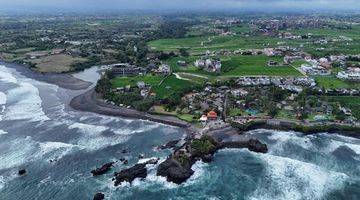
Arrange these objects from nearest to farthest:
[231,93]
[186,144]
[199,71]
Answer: [186,144], [231,93], [199,71]

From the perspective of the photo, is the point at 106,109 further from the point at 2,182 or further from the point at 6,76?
the point at 6,76

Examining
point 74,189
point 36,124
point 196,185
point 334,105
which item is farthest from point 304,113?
point 36,124

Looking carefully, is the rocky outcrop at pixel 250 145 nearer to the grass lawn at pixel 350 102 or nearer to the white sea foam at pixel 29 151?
the grass lawn at pixel 350 102

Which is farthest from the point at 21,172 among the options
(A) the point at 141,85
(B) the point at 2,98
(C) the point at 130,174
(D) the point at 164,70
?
(D) the point at 164,70

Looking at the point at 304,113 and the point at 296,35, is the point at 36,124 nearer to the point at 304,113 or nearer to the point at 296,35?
the point at 304,113

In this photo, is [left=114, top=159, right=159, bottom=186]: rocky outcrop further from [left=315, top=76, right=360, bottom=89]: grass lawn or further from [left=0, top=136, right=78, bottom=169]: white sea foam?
[left=315, top=76, right=360, bottom=89]: grass lawn
